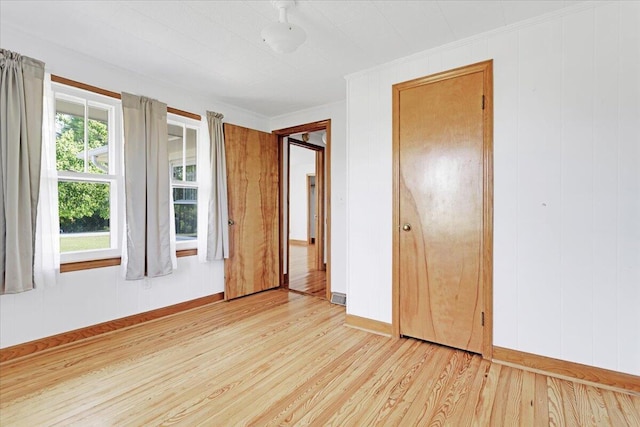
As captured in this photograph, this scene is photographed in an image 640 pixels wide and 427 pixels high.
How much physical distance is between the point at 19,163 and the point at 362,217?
8.58 feet

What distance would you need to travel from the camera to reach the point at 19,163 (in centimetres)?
222

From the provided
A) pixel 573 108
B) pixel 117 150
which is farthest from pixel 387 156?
pixel 117 150

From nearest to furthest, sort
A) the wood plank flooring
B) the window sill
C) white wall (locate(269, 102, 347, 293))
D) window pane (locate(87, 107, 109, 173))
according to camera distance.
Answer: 1. the window sill
2. window pane (locate(87, 107, 109, 173))
3. white wall (locate(269, 102, 347, 293))
4. the wood plank flooring

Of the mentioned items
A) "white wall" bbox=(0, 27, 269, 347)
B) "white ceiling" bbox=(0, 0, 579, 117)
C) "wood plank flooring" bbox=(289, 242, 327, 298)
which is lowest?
"wood plank flooring" bbox=(289, 242, 327, 298)

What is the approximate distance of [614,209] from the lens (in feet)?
6.21

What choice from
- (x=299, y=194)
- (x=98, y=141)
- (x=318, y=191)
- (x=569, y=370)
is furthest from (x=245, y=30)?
(x=299, y=194)

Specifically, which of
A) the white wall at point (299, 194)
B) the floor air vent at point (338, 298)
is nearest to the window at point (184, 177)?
the floor air vent at point (338, 298)

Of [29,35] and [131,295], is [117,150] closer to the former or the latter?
[29,35]

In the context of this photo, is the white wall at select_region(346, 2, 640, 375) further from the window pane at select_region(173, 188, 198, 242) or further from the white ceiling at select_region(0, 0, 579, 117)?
the window pane at select_region(173, 188, 198, 242)

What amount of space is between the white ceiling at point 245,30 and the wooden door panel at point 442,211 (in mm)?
→ 427

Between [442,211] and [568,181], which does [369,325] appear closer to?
[442,211]

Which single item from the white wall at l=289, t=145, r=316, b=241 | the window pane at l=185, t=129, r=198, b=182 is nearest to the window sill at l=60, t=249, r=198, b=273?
the window pane at l=185, t=129, r=198, b=182

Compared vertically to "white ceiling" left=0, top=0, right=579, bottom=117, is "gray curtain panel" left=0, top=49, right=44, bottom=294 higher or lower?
lower

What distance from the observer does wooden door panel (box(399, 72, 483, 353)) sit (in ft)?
7.71
